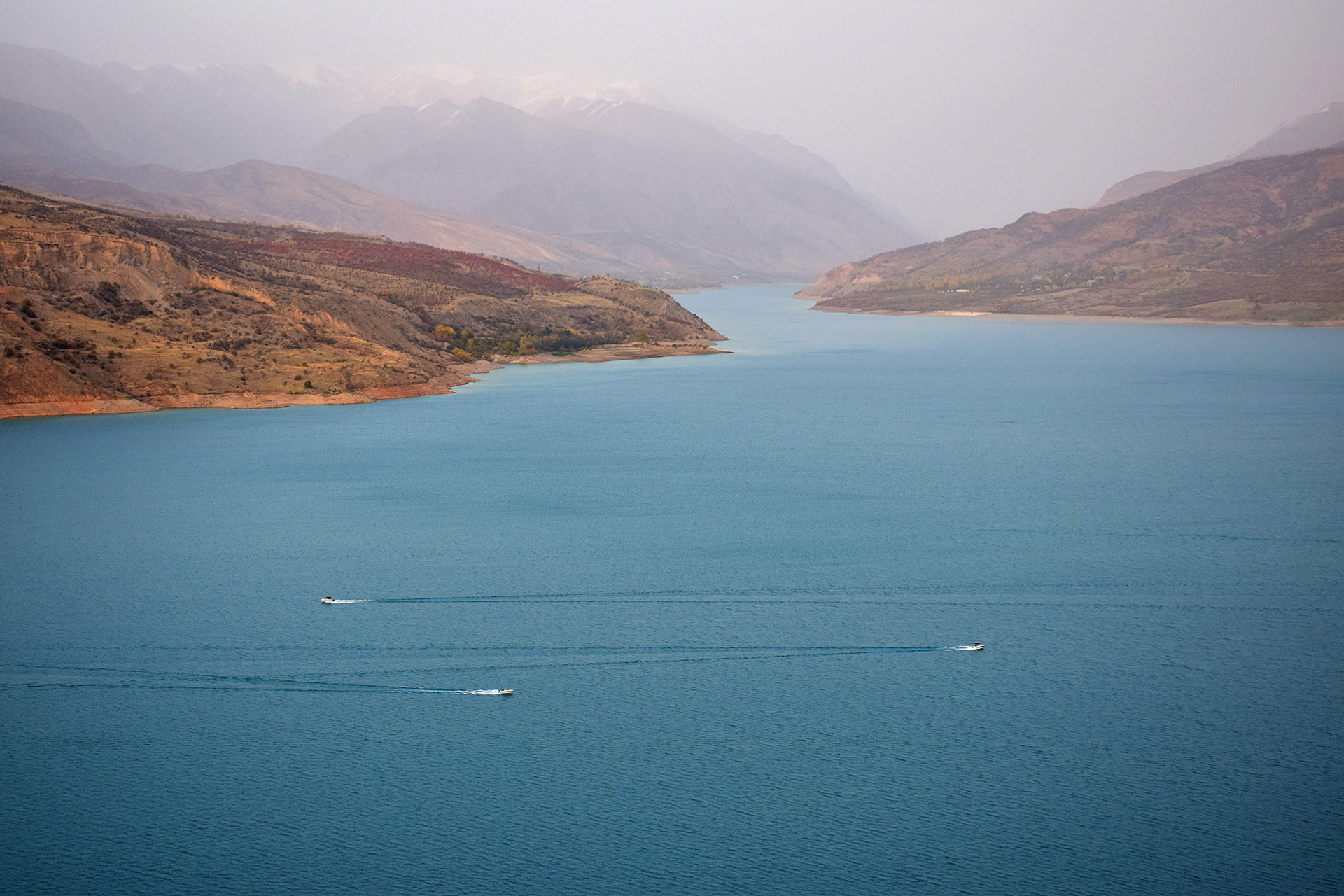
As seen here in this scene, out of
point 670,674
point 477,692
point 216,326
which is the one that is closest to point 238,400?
point 216,326

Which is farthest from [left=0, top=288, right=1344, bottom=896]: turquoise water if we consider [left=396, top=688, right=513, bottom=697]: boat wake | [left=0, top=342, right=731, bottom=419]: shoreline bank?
[left=0, top=342, right=731, bottom=419]: shoreline bank

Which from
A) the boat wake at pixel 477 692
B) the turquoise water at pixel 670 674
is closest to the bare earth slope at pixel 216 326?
the turquoise water at pixel 670 674

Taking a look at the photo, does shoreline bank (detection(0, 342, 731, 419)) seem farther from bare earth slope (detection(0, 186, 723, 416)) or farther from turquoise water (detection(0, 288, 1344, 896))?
turquoise water (detection(0, 288, 1344, 896))

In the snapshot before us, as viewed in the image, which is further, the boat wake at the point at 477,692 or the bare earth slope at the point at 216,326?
the bare earth slope at the point at 216,326

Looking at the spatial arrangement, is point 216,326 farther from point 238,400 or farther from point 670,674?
point 670,674

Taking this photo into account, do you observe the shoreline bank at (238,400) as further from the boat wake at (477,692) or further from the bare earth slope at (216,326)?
the boat wake at (477,692)

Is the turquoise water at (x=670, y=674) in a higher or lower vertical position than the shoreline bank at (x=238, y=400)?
lower

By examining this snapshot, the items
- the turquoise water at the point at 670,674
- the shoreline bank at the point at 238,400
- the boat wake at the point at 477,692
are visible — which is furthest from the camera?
the shoreline bank at the point at 238,400

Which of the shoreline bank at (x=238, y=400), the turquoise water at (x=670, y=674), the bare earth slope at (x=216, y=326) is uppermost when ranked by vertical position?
the bare earth slope at (x=216, y=326)
